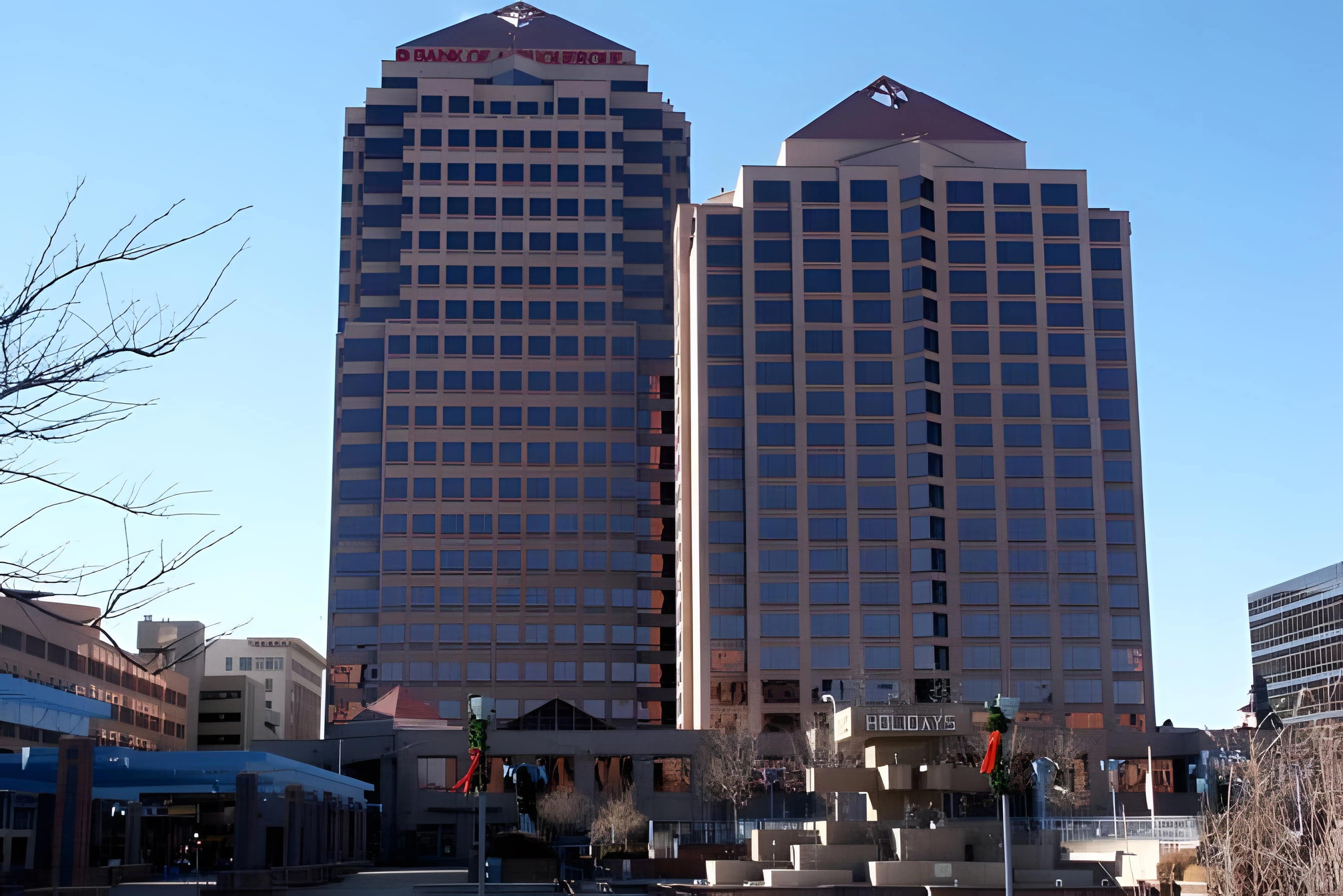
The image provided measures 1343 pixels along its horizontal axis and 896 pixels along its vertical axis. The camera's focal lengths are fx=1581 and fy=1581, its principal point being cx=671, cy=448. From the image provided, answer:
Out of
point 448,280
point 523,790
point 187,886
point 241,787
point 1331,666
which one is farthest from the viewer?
point 448,280

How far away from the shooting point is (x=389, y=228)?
553 ft

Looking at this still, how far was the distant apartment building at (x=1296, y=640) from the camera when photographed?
5856 inches

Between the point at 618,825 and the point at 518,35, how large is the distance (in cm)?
9961

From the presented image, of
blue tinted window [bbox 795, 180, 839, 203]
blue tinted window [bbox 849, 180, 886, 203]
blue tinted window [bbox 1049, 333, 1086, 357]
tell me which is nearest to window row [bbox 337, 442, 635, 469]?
blue tinted window [bbox 795, 180, 839, 203]

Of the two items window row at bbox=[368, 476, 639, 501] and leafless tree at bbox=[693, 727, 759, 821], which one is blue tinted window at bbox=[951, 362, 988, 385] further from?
window row at bbox=[368, 476, 639, 501]

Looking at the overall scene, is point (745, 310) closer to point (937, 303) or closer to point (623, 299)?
point (937, 303)

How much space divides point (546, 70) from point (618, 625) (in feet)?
196

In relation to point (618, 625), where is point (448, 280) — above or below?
above

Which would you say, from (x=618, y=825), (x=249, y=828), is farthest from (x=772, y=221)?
(x=249, y=828)

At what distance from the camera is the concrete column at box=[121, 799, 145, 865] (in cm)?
8694

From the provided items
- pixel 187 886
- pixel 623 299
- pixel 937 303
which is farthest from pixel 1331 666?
pixel 187 886

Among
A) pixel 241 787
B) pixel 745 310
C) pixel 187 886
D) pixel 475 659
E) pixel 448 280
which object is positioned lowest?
pixel 187 886

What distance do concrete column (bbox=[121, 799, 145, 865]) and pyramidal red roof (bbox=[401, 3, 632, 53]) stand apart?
339 feet

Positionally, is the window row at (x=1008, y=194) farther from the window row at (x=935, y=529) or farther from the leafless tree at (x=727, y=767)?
the leafless tree at (x=727, y=767)
